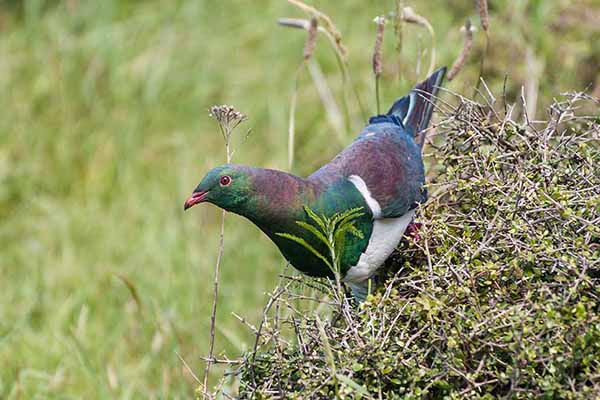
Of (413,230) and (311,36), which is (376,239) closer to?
(413,230)

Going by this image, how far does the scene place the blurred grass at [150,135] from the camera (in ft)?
14.8

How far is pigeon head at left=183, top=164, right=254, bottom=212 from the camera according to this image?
2.56m

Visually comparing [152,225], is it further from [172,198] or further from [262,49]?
[262,49]

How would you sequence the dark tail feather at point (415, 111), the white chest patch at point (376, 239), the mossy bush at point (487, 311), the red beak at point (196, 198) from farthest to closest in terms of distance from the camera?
the dark tail feather at point (415, 111)
the white chest patch at point (376, 239)
the red beak at point (196, 198)
the mossy bush at point (487, 311)

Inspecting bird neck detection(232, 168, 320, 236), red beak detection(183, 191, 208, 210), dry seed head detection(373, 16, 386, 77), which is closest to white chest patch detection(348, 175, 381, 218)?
bird neck detection(232, 168, 320, 236)

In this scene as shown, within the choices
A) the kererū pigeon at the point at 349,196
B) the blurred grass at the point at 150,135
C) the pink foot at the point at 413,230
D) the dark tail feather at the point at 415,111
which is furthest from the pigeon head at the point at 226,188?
the blurred grass at the point at 150,135

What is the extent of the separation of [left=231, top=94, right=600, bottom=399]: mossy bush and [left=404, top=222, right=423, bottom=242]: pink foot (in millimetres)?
105

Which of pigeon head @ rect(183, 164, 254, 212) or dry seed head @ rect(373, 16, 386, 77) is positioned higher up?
dry seed head @ rect(373, 16, 386, 77)

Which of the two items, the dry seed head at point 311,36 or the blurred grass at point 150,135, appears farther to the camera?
the blurred grass at point 150,135

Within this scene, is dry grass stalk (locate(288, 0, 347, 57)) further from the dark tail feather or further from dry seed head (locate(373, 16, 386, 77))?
the dark tail feather

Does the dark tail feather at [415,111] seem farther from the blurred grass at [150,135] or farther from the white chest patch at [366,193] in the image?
the blurred grass at [150,135]

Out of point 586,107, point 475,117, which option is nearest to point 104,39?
point 586,107

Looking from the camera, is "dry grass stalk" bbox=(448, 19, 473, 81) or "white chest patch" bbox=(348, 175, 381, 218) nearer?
"white chest patch" bbox=(348, 175, 381, 218)

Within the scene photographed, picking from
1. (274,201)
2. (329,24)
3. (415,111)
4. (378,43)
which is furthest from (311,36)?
(274,201)
